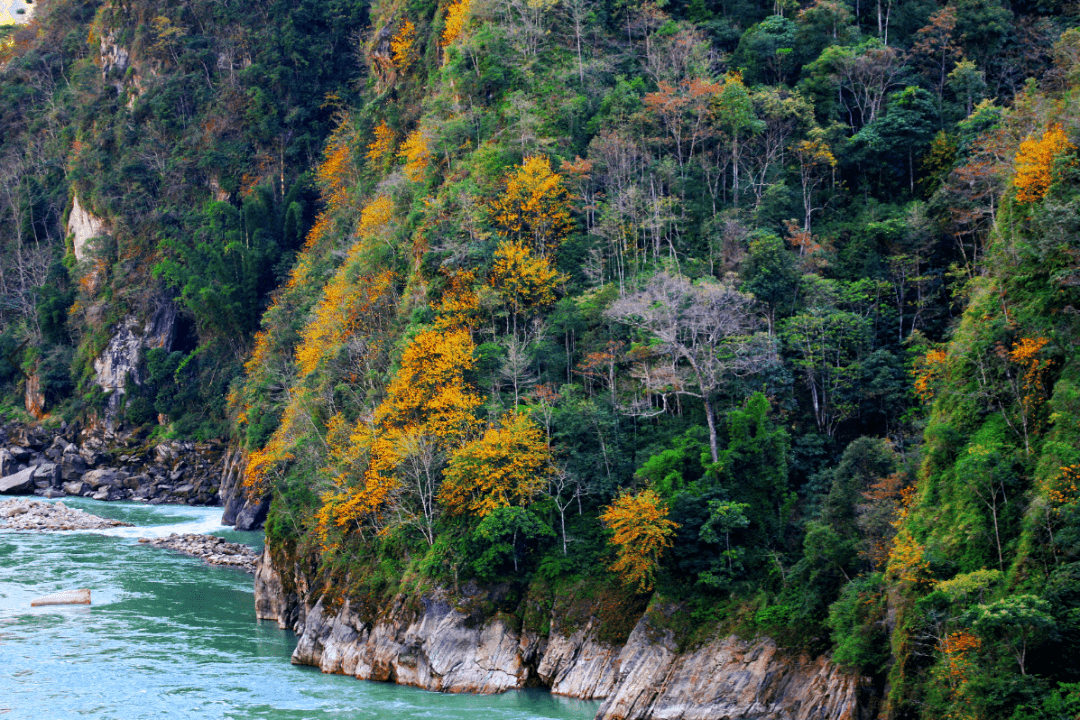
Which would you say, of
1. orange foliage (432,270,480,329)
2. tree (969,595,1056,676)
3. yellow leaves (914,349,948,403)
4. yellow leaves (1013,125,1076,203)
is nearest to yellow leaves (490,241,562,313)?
orange foliage (432,270,480,329)

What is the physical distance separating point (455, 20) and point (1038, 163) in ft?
126

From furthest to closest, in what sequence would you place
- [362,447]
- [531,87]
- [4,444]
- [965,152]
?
1. [4,444]
2. [531,87]
3. [965,152]
4. [362,447]

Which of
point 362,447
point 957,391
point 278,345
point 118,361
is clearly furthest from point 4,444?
point 957,391

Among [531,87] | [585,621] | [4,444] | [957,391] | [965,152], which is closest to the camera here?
[957,391]

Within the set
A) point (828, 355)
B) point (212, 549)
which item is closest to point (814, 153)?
point (828, 355)

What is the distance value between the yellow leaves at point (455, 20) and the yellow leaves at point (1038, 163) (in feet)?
116

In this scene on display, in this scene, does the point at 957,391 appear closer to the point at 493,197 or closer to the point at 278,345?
the point at 493,197

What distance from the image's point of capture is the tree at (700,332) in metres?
34.8

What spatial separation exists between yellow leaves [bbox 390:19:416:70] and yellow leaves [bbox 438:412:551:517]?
38554mm

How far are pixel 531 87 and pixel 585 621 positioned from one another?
29.8 meters

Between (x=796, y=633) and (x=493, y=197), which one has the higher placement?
(x=493, y=197)

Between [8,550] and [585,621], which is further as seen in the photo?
[8,550]

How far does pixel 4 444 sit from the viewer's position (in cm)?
7750

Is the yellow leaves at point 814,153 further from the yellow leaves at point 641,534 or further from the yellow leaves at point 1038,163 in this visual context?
the yellow leaves at point 641,534
